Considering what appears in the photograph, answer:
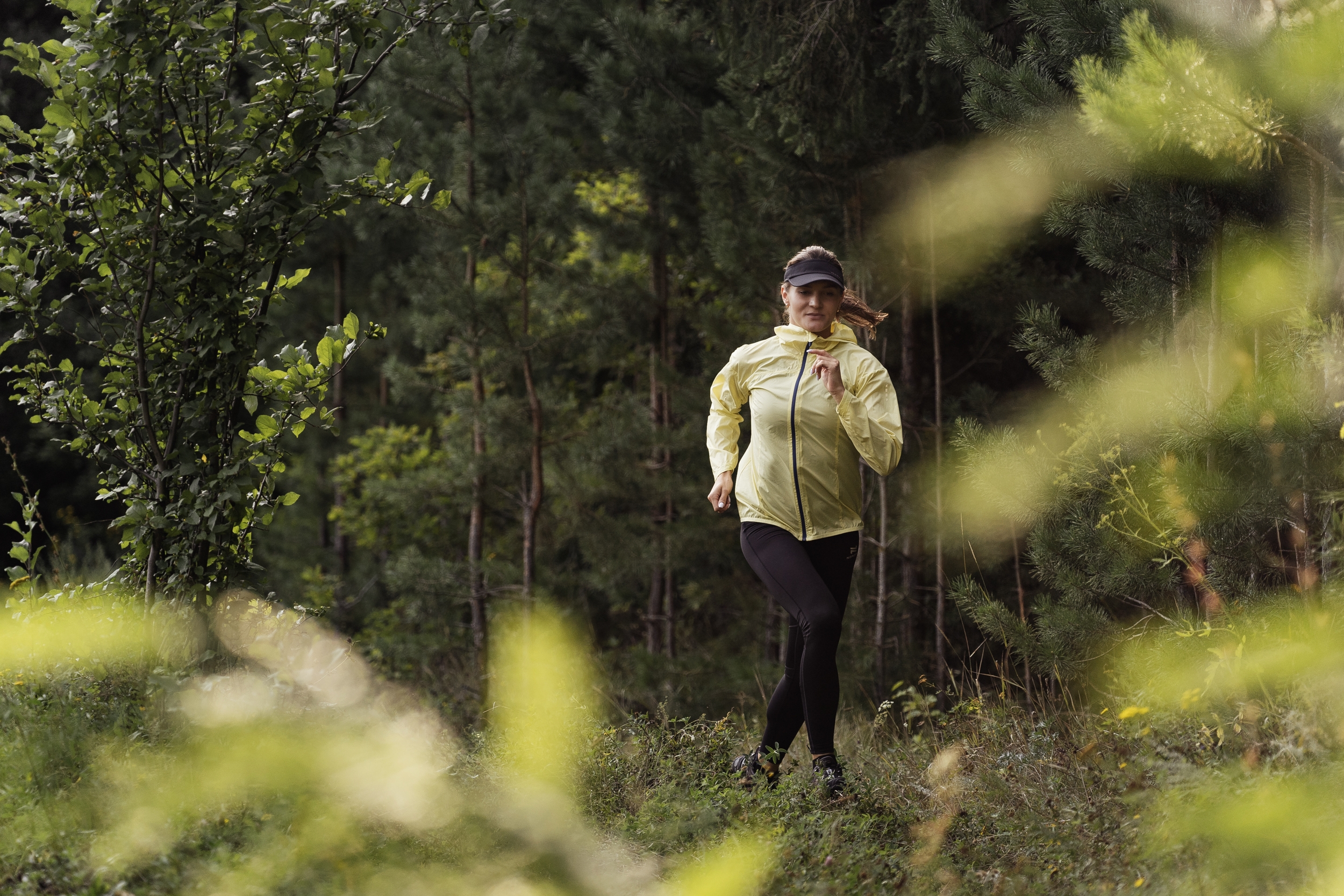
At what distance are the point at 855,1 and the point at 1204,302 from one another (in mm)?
2709

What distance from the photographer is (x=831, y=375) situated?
11.7 feet

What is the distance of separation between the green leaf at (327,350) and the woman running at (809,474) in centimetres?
141

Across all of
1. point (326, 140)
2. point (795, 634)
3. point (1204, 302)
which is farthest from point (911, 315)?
point (326, 140)

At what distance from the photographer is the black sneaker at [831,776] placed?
11.2 ft

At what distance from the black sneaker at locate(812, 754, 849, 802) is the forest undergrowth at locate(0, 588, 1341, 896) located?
5cm

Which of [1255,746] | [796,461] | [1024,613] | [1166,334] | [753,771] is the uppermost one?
[1166,334]

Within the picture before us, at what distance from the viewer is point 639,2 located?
10.2 m

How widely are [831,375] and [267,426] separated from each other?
6.37 feet

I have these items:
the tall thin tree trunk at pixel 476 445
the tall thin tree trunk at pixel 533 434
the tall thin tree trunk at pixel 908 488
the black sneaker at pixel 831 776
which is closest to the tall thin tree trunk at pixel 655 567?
the tall thin tree trunk at pixel 533 434

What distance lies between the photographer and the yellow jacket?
11.7 ft

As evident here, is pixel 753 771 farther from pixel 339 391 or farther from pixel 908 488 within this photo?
pixel 339 391

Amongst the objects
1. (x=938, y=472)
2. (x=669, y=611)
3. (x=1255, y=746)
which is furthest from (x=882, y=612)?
(x=1255, y=746)

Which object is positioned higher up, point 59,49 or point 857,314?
point 59,49

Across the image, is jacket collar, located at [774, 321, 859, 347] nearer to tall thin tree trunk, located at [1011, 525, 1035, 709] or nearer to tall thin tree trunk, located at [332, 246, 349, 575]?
tall thin tree trunk, located at [1011, 525, 1035, 709]
